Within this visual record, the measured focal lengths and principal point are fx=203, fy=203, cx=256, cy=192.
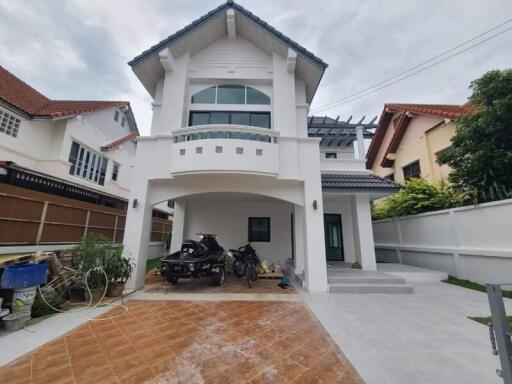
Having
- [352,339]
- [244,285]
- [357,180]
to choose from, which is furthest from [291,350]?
[357,180]

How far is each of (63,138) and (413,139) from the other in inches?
737

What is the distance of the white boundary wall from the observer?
5367 millimetres

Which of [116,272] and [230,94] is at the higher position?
[230,94]

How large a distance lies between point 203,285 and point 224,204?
380cm

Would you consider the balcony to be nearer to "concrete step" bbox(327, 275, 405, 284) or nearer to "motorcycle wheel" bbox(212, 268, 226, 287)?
"motorcycle wheel" bbox(212, 268, 226, 287)

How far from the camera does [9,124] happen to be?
326 inches

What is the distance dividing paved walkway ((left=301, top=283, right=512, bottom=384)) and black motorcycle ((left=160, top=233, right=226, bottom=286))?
9.11ft

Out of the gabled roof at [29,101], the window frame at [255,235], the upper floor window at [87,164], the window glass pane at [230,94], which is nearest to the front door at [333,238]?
the window frame at [255,235]

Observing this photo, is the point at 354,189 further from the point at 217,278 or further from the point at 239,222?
the point at 217,278

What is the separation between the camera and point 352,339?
9.82 feet

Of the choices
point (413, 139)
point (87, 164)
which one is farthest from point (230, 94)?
point (413, 139)

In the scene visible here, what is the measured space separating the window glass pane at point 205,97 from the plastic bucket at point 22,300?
7.00 metres

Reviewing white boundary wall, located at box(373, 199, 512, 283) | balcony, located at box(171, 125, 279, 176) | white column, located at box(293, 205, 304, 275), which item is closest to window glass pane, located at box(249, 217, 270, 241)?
white column, located at box(293, 205, 304, 275)

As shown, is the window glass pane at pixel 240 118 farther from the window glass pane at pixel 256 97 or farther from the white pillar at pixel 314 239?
the white pillar at pixel 314 239
